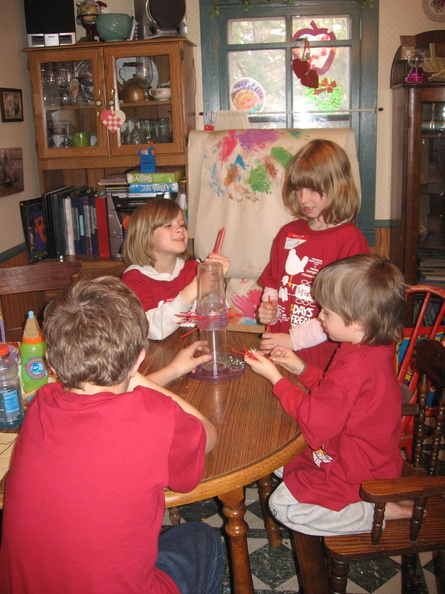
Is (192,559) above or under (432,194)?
under

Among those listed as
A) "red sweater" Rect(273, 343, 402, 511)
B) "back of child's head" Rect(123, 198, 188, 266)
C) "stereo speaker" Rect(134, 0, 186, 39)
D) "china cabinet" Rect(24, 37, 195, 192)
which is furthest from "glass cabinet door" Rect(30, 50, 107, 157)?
"red sweater" Rect(273, 343, 402, 511)

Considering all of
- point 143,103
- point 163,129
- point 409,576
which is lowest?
point 409,576

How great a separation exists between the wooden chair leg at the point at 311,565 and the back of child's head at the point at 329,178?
3.20 ft

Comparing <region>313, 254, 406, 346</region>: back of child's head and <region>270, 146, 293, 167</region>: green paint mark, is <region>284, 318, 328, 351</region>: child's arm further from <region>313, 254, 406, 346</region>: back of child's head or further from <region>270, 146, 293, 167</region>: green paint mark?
<region>270, 146, 293, 167</region>: green paint mark

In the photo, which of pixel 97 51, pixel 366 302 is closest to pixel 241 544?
pixel 366 302

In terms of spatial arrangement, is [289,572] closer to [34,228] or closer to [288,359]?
[288,359]

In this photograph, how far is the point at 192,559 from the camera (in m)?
1.19

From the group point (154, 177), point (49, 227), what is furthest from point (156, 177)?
point (49, 227)

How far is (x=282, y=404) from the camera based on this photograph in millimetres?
1293

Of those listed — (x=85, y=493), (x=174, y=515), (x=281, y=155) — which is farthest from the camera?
(x=281, y=155)

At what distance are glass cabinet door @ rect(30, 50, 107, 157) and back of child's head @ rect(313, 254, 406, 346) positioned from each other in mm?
2211

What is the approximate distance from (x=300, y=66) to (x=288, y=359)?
2.26 m

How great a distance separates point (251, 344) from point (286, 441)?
1.95 feet

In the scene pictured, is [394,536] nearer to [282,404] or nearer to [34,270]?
[282,404]
